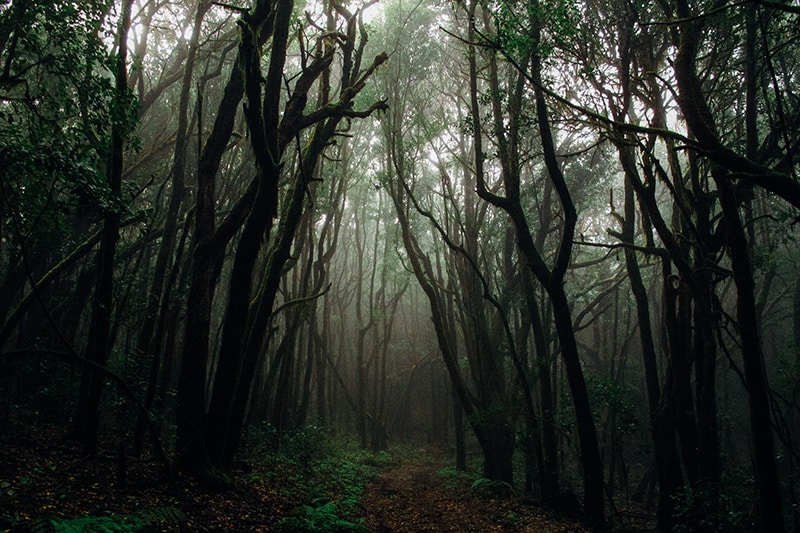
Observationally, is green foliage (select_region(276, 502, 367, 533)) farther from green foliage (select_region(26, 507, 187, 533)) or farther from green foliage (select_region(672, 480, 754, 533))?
green foliage (select_region(672, 480, 754, 533))

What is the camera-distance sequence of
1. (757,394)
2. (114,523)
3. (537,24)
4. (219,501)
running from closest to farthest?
1. (114,523)
2. (757,394)
3. (219,501)
4. (537,24)

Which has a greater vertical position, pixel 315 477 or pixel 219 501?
pixel 219 501

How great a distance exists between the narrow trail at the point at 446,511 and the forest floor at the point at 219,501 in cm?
2

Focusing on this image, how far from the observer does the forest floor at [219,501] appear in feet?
15.2

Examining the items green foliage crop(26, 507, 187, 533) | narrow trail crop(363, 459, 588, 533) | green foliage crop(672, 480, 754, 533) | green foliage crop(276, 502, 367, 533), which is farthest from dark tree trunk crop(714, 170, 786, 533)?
green foliage crop(26, 507, 187, 533)

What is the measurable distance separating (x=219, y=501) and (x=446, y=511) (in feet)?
17.6

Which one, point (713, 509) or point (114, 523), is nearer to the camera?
point (114, 523)

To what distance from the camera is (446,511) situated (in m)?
9.86

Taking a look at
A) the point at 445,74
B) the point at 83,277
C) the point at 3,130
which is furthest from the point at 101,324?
the point at 445,74

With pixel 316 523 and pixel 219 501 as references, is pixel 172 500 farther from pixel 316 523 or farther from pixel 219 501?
pixel 316 523

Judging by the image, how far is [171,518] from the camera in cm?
454

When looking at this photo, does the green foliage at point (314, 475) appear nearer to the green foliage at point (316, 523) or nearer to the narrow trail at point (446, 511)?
the green foliage at point (316, 523)

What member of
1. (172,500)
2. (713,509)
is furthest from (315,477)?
(713,509)

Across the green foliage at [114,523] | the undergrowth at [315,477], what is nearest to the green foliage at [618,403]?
the undergrowth at [315,477]
